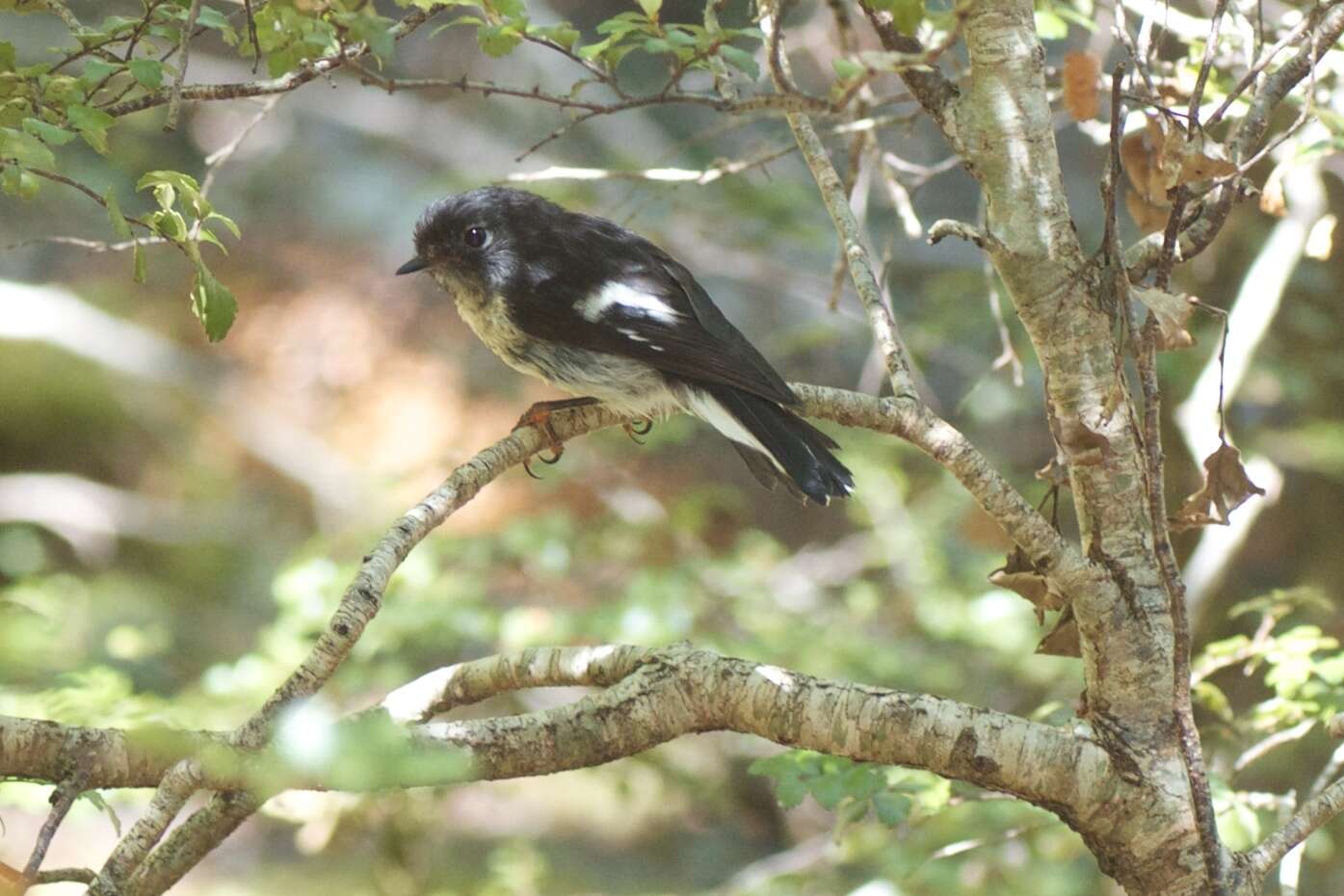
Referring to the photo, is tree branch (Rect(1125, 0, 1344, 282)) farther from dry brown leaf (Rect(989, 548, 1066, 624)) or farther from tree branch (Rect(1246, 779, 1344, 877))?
tree branch (Rect(1246, 779, 1344, 877))

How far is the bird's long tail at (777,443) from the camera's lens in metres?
2.76

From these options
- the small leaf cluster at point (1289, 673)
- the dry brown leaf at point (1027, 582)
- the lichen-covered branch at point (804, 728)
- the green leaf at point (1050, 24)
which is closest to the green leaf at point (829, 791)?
the lichen-covered branch at point (804, 728)

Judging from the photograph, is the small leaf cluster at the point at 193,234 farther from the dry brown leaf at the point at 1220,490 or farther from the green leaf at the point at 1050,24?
the green leaf at the point at 1050,24

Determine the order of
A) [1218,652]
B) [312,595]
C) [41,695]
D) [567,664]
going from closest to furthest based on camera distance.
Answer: [567,664]
[41,695]
[1218,652]
[312,595]

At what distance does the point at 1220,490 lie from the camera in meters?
2.18

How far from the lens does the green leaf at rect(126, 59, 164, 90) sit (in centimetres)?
175

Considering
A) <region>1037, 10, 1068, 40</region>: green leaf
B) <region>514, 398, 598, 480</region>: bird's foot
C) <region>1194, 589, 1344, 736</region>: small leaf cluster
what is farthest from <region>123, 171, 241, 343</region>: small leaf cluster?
<region>1194, 589, 1344, 736</region>: small leaf cluster

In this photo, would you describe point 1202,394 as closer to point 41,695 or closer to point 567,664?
point 567,664

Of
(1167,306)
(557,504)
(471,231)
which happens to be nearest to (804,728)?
(1167,306)

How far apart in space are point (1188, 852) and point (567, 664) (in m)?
1.00

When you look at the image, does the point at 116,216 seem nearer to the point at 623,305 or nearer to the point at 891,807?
the point at 891,807

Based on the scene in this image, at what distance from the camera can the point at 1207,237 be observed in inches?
82.9

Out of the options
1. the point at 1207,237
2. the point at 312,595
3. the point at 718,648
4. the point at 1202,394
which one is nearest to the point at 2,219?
the point at 312,595

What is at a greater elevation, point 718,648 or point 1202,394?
point 1202,394
